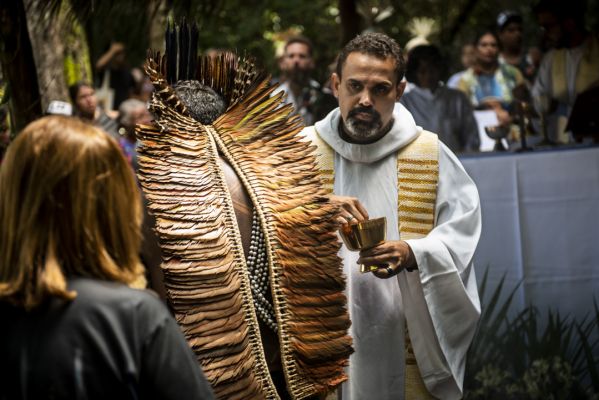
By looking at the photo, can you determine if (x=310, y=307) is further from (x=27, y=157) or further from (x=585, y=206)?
(x=585, y=206)

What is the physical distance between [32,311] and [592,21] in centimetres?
1366

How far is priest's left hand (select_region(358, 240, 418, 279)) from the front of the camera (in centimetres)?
410

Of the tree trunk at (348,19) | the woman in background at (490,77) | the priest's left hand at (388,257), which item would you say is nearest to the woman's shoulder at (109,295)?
the priest's left hand at (388,257)

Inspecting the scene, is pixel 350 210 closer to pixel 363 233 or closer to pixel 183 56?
pixel 363 233

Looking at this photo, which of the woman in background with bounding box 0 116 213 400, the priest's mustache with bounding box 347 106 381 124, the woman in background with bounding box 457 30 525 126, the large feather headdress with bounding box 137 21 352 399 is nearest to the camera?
the woman in background with bounding box 0 116 213 400

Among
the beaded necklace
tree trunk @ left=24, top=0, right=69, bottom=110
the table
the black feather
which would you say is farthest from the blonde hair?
the table

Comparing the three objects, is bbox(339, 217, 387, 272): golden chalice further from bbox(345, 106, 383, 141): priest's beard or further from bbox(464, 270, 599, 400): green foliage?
bbox(464, 270, 599, 400): green foliage

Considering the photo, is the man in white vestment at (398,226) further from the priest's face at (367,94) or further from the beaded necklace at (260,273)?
the beaded necklace at (260,273)

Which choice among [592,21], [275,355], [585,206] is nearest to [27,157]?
[275,355]

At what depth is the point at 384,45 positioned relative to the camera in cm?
461

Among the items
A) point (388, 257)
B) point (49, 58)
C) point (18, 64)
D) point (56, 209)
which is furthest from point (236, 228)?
point (49, 58)

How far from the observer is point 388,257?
417cm

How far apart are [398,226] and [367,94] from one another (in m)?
0.57

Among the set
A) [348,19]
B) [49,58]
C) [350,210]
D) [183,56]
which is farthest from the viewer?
[348,19]
